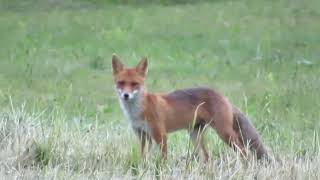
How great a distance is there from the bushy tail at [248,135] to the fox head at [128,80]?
0.86m

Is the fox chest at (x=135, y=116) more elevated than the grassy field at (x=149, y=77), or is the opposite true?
the fox chest at (x=135, y=116)

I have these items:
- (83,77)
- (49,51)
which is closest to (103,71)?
(83,77)

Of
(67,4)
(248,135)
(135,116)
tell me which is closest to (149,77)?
(135,116)

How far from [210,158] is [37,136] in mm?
1436

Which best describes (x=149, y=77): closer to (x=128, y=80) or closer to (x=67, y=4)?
(x=128, y=80)

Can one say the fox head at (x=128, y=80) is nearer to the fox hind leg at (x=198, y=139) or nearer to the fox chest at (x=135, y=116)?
the fox chest at (x=135, y=116)

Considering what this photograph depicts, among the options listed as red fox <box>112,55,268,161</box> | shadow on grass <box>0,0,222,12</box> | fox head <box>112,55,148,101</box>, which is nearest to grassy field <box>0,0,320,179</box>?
shadow on grass <box>0,0,222,12</box>

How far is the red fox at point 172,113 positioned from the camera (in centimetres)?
905

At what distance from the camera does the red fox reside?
905 centimetres

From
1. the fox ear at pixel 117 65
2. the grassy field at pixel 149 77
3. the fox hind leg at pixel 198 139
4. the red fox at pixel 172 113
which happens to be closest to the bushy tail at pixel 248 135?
the red fox at pixel 172 113

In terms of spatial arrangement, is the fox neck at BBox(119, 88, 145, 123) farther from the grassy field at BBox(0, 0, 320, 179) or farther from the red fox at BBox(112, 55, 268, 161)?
the grassy field at BBox(0, 0, 320, 179)

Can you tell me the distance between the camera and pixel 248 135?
9.03 m

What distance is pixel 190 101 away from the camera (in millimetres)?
9266

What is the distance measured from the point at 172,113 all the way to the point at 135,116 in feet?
1.05
